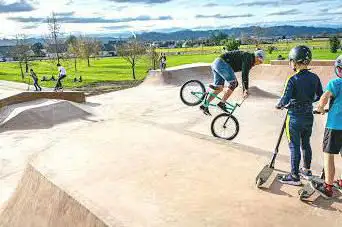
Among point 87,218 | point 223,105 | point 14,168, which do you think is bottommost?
point 14,168

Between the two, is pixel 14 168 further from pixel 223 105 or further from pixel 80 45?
pixel 80 45

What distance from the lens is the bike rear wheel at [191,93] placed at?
11430mm

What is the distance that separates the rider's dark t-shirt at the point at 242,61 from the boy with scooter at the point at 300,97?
378cm

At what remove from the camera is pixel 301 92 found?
18.5 feet

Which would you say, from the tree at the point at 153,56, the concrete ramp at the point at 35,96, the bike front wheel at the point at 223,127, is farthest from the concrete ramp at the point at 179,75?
the tree at the point at 153,56

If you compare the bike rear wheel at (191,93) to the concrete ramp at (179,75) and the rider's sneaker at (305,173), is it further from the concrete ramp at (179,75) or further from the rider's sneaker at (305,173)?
the concrete ramp at (179,75)

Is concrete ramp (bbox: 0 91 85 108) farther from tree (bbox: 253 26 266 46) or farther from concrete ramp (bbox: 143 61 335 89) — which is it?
tree (bbox: 253 26 266 46)

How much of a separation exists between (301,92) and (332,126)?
2.11 feet

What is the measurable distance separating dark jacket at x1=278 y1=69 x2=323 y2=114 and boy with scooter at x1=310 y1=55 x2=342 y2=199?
34 centimetres

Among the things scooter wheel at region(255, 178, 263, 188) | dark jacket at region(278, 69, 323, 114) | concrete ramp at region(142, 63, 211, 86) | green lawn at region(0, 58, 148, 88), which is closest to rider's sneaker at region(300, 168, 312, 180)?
scooter wheel at region(255, 178, 263, 188)

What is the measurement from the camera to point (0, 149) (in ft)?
45.0

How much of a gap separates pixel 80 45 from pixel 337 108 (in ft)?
220

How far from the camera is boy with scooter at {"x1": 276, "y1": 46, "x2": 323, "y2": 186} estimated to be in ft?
18.4

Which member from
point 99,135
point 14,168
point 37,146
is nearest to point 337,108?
point 99,135
